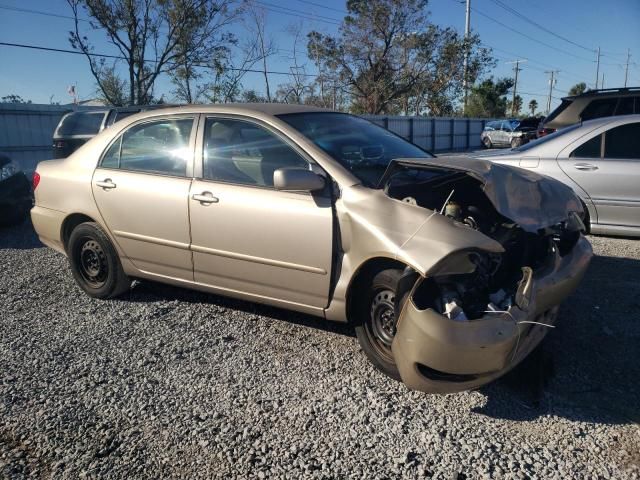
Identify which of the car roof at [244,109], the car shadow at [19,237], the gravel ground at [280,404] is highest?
the car roof at [244,109]

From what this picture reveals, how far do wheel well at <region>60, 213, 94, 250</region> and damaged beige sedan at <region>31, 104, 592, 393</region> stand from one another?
0.05 feet

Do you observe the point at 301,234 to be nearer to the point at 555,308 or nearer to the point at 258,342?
the point at 258,342

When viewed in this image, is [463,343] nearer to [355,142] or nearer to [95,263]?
[355,142]

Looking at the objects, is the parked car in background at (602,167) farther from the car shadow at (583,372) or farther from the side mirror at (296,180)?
the side mirror at (296,180)

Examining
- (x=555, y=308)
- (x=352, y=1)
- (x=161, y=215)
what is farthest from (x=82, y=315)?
(x=352, y=1)

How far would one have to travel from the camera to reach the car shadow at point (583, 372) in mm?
2938

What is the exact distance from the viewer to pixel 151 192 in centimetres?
416

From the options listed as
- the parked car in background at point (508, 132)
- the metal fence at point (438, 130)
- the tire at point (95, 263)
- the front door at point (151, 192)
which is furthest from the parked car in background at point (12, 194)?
the parked car in background at point (508, 132)

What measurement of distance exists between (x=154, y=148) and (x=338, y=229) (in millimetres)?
1889

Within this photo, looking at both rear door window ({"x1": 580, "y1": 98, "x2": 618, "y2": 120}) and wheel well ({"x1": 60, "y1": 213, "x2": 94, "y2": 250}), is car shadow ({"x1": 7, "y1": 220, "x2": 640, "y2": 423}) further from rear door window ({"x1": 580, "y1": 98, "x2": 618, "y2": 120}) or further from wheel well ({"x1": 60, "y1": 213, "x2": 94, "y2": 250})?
rear door window ({"x1": 580, "y1": 98, "x2": 618, "y2": 120})

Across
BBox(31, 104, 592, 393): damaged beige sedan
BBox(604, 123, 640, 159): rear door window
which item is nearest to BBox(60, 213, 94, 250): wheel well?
BBox(31, 104, 592, 393): damaged beige sedan

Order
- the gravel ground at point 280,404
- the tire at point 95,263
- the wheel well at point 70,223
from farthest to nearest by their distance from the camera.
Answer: the wheel well at point 70,223 < the tire at point 95,263 < the gravel ground at point 280,404

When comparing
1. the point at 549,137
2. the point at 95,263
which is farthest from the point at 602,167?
the point at 95,263

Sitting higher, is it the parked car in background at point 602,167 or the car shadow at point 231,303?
the parked car in background at point 602,167
